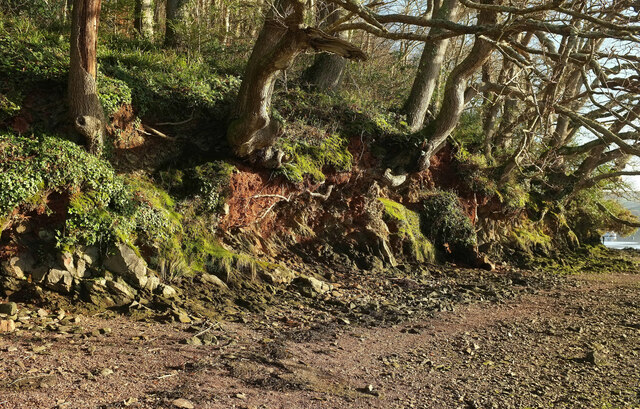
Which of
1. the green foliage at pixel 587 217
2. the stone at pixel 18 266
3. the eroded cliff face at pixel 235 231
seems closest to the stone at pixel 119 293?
the eroded cliff face at pixel 235 231

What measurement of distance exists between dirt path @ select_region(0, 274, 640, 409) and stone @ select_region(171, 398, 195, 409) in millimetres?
21

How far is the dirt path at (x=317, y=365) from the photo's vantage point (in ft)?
13.4

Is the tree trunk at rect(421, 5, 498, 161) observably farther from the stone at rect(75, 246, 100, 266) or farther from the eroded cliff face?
the stone at rect(75, 246, 100, 266)

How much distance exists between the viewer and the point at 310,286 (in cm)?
805

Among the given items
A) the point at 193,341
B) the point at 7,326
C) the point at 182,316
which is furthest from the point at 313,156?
the point at 7,326

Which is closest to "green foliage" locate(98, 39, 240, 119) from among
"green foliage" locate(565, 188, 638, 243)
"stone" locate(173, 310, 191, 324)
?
"stone" locate(173, 310, 191, 324)

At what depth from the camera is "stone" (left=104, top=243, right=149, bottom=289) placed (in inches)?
251

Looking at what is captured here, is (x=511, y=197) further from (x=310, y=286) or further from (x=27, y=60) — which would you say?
(x=27, y=60)

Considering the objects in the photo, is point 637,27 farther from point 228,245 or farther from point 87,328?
point 87,328

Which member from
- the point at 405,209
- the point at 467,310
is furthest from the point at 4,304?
the point at 405,209

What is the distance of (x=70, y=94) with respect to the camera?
23.0ft

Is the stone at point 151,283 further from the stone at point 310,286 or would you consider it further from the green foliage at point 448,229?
the green foliage at point 448,229

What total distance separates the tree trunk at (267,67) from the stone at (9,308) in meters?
4.31

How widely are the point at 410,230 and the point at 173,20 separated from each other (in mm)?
7665
